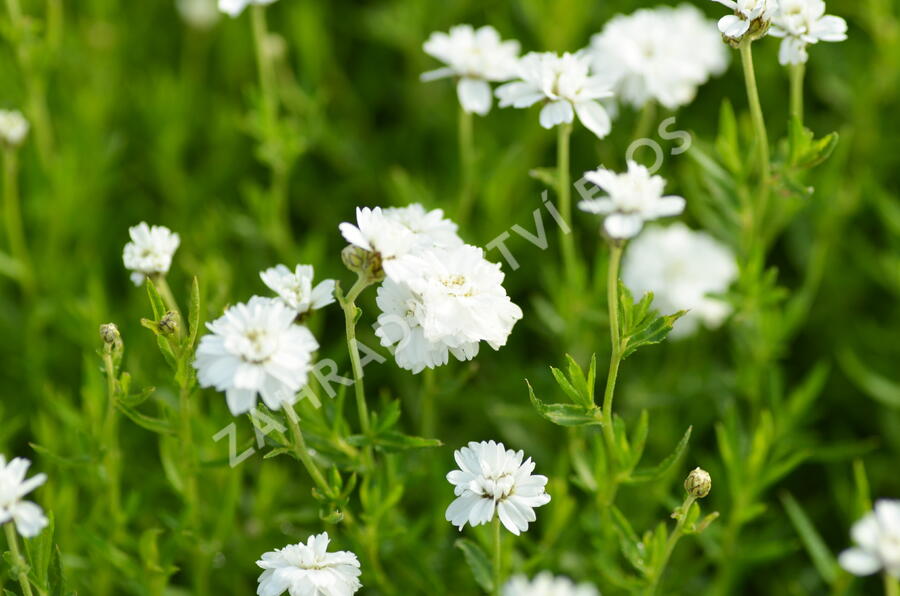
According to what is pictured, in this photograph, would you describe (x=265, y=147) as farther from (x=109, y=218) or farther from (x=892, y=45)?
(x=892, y=45)

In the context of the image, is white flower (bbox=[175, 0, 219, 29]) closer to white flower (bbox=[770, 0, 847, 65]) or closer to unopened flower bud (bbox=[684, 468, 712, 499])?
white flower (bbox=[770, 0, 847, 65])

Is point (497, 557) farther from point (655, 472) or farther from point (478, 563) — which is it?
point (655, 472)

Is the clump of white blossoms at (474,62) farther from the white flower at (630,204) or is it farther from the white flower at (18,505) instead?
the white flower at (18,505)

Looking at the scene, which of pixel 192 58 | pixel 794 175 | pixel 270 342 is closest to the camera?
pixel 270 342

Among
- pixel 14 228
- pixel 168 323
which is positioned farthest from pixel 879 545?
pixel 14 228

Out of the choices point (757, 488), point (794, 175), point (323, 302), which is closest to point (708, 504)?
point (757, 488)
